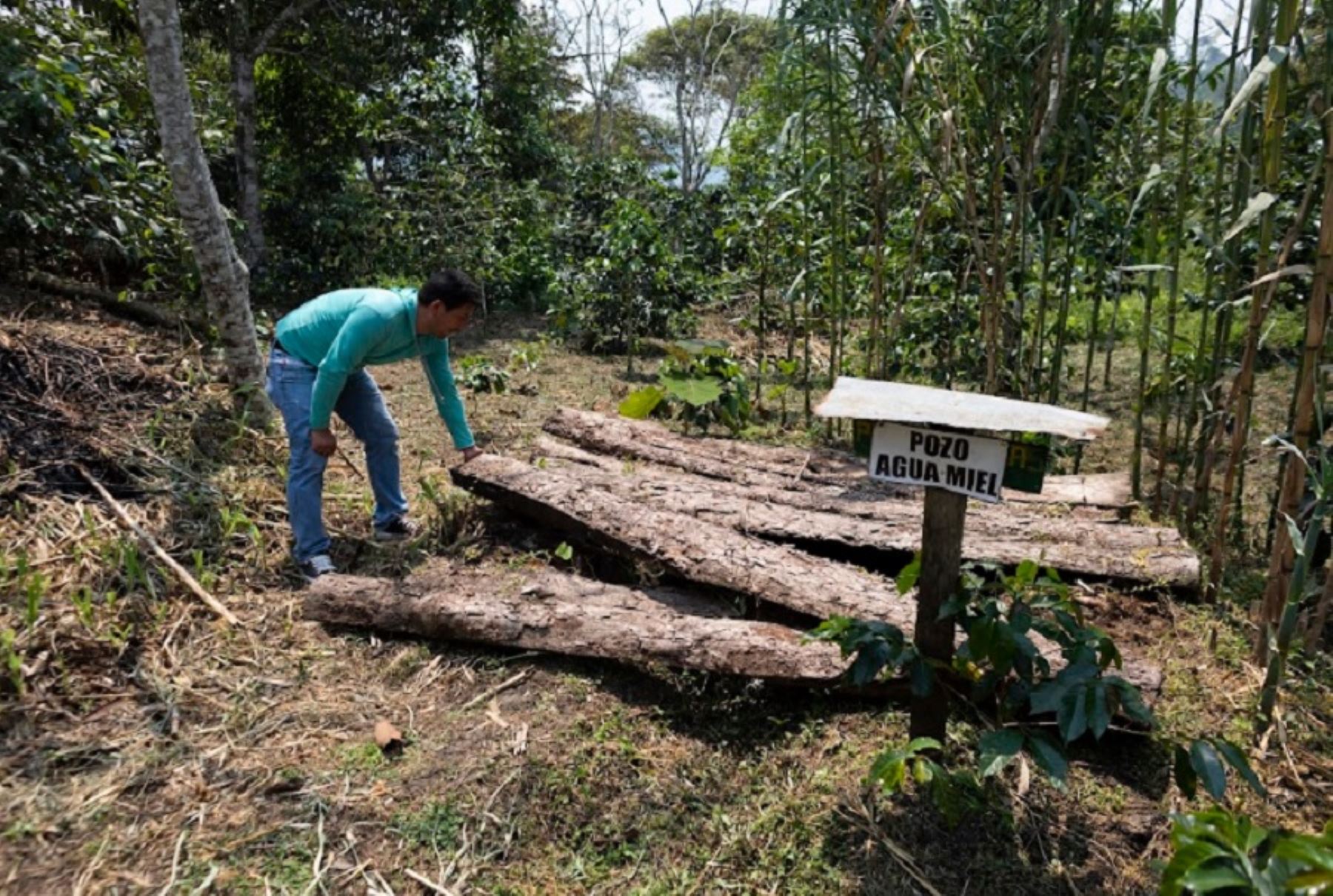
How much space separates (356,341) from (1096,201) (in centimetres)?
329

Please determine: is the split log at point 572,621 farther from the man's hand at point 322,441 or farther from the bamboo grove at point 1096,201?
the bamboo grove at point 1096,201

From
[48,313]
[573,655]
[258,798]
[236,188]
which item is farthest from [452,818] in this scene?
[236,188]

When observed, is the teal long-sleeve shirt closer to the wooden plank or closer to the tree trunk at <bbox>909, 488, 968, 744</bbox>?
the wooden plank

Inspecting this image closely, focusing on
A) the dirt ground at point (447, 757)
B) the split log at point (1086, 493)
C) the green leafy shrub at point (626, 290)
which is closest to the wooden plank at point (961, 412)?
the dirt ground at point (447, 757)

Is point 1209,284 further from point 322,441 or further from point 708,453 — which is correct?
point 322,441

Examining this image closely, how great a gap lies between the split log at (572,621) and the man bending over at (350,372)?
483mm

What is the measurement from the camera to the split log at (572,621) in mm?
2559

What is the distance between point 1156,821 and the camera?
220 centimetres

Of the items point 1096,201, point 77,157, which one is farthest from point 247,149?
point 1096,201

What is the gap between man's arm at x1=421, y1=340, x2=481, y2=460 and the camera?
3672mm

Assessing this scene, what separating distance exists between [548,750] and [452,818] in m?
0.32

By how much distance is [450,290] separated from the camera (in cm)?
326

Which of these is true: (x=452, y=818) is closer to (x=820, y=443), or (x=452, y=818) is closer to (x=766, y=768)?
(x=766, y=768)

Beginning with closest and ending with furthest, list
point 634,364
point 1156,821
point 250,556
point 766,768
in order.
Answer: point 1156,821 → point 766,768 → point 250,556 → point 634,364
